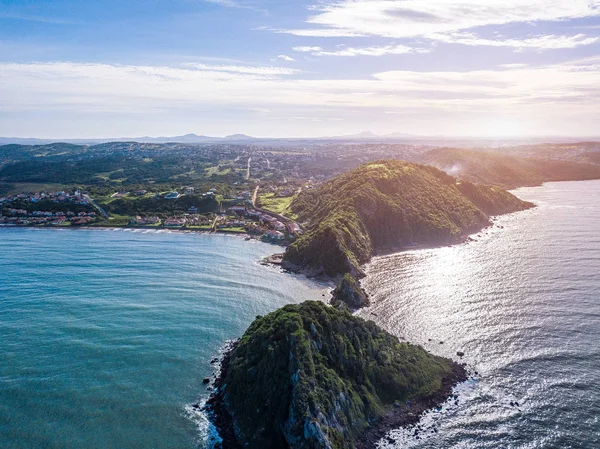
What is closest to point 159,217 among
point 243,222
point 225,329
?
point 243,222

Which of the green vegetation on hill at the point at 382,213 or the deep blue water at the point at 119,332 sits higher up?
the green vegetation on hill at the point at 382,213

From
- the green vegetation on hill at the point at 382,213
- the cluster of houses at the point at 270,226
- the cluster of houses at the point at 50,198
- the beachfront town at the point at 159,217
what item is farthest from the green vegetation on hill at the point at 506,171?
the cluster of houses at the point at 50,198

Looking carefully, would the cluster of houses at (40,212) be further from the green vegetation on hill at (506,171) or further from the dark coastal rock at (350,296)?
the green vegetation on hill at (506,171)

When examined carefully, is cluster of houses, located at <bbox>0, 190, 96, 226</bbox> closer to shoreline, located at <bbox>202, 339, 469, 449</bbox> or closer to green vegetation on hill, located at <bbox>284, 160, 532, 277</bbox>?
green vegetation on hill, located at <bbox>284, 160, 532, 277</bbox>

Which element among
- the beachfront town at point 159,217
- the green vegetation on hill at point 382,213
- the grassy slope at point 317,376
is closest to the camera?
the grassy slope at point 317,376

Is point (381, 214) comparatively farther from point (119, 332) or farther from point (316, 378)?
point (316, 378)

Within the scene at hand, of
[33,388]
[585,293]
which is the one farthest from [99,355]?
[585,293]

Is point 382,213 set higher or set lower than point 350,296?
higher
